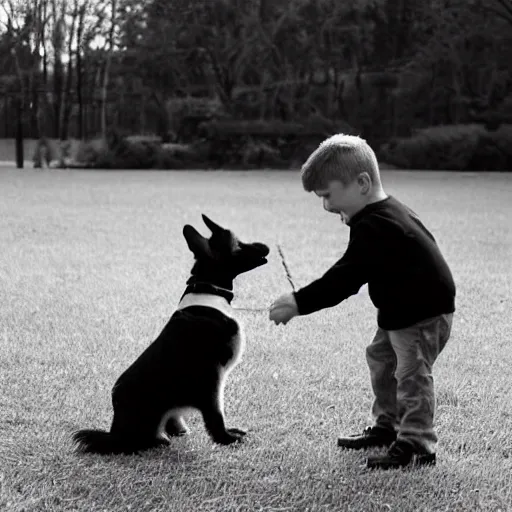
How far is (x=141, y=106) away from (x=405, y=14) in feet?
40.2

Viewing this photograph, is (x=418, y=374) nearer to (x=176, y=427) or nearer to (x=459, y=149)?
(x=176, y=427)

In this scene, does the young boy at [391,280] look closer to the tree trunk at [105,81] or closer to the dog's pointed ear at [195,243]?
the dog's pointed ear at [195,243]

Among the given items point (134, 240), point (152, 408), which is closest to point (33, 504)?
point (152, 408)

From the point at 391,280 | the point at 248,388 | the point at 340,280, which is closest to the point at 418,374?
the point at 391,280

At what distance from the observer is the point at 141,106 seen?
34281mm

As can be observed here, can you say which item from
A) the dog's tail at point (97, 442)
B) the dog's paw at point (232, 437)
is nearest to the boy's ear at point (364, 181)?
the dog's paw at point (232, 437)

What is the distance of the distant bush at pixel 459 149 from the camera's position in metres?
28.4

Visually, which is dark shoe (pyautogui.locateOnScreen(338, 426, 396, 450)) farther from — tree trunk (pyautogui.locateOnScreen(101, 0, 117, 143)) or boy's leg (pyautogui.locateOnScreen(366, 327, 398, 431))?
tree trunk (pyautogui.locateOnScreen(101, 0, 117, 143))

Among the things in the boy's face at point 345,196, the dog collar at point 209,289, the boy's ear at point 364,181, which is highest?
the boy's ear at point 364,181

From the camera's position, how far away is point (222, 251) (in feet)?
10.0

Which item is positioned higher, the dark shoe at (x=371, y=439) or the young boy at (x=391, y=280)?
the young boy at (x=391, y=280)

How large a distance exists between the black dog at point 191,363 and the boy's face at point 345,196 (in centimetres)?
34

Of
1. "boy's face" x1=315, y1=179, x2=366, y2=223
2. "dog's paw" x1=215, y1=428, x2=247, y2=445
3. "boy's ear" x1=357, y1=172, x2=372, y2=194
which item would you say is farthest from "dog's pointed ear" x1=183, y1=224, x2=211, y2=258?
"dog's paw" x1=215, y1=428, x2=247, y2=445

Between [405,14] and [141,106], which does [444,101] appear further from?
[141,106]
